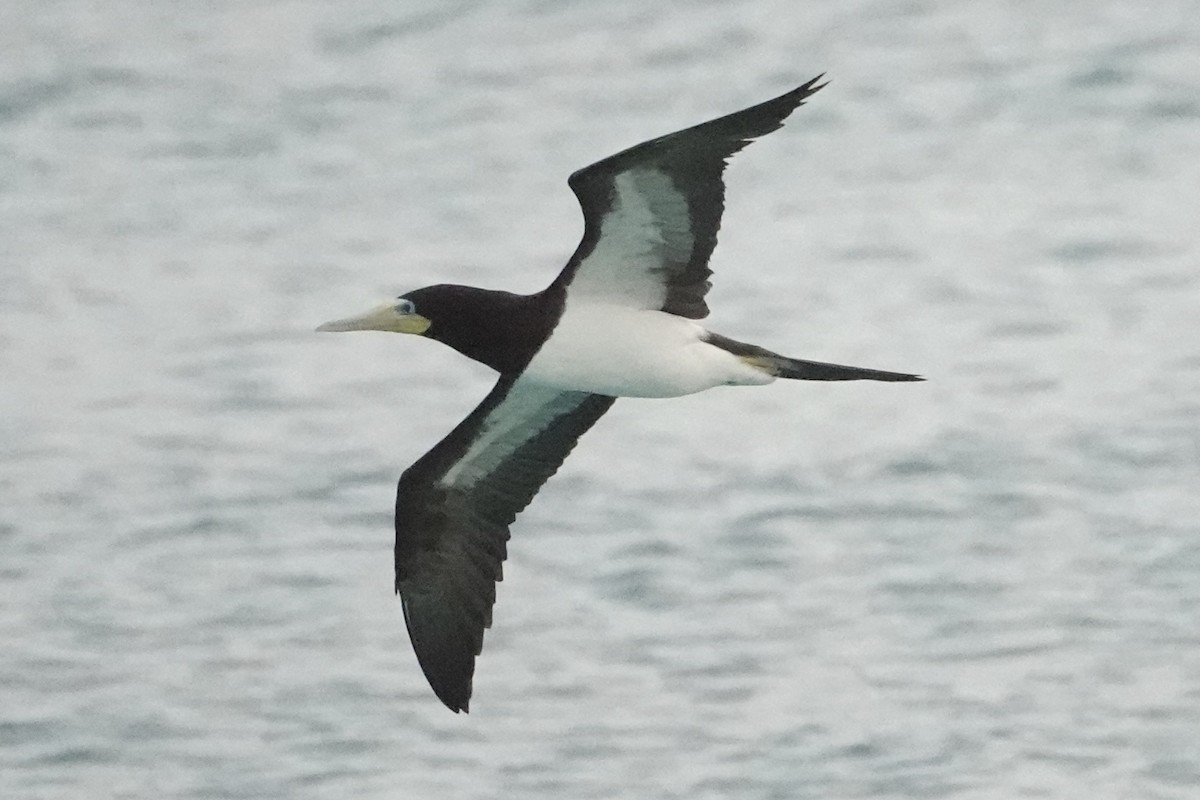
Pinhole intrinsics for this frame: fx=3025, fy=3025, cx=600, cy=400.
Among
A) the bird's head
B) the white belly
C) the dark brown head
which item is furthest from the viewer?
the bird's head

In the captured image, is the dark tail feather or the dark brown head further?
the dark brown head

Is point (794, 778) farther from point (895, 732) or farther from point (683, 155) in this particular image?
point (683, 155)

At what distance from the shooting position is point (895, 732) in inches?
563

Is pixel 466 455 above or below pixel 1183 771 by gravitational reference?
above

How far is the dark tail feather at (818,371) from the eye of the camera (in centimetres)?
1049

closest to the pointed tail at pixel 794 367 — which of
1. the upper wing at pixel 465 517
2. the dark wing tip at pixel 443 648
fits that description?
the upper wing at pixel 465 517

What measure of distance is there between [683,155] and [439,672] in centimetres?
231

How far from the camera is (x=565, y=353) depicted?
35.7 feet

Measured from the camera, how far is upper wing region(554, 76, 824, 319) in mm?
10211

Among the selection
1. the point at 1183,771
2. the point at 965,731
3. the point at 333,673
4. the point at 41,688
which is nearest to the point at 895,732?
the point at 965,731

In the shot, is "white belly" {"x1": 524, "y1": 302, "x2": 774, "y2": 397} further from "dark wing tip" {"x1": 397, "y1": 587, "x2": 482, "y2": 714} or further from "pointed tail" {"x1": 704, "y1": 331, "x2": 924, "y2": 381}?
"dark wing tip" {"x1": 397, "y1": 587, "x2": 482, "y2": 714}

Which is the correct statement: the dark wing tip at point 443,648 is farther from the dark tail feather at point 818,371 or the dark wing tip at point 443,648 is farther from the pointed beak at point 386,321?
the dark tail feather at point 818,371

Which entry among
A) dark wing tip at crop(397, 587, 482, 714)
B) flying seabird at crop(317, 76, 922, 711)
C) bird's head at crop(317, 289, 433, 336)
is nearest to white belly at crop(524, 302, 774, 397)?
flying seabird at crop(317, 76, 922, 711)

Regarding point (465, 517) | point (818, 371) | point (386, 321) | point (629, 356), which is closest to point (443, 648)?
point (465, 517)
